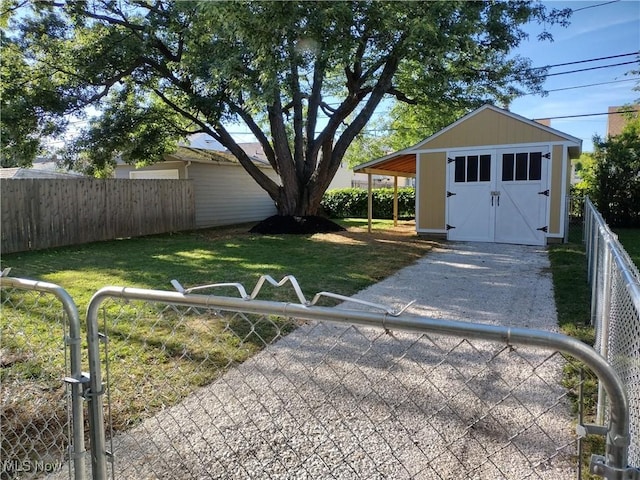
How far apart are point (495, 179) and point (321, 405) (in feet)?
32.5

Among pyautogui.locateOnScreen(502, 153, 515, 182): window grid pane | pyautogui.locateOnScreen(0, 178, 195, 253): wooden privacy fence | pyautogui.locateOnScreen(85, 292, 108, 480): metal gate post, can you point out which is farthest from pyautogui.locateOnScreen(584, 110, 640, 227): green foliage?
pyautogui.locateOnScreen(85, 292, 108, 480): metal gate post

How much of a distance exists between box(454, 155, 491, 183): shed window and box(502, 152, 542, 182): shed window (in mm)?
400

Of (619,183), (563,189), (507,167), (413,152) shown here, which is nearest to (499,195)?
(507,167)

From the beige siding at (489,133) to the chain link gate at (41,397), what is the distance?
10.2 metres

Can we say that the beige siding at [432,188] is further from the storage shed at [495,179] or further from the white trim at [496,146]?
the white trim at [496,146]

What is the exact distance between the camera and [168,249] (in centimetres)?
1042

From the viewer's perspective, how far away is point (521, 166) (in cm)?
1117

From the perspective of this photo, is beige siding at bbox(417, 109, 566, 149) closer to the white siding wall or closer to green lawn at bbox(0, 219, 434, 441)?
green lawn at bbox(0, 219, 434, 441)

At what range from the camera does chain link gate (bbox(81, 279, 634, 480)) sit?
1736 mm

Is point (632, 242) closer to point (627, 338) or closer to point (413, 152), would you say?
point (413, 152)

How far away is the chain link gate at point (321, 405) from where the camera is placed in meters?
1.74

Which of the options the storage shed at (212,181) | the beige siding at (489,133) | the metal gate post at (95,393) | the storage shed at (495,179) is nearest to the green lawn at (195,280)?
the metal gate post at (95,393)

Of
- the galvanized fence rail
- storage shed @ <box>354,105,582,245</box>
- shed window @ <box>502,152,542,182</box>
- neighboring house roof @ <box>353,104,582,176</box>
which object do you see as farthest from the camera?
shed window @ <box>502,152,542,182</box>

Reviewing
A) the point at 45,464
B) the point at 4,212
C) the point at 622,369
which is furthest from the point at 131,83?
the point at 622,369
